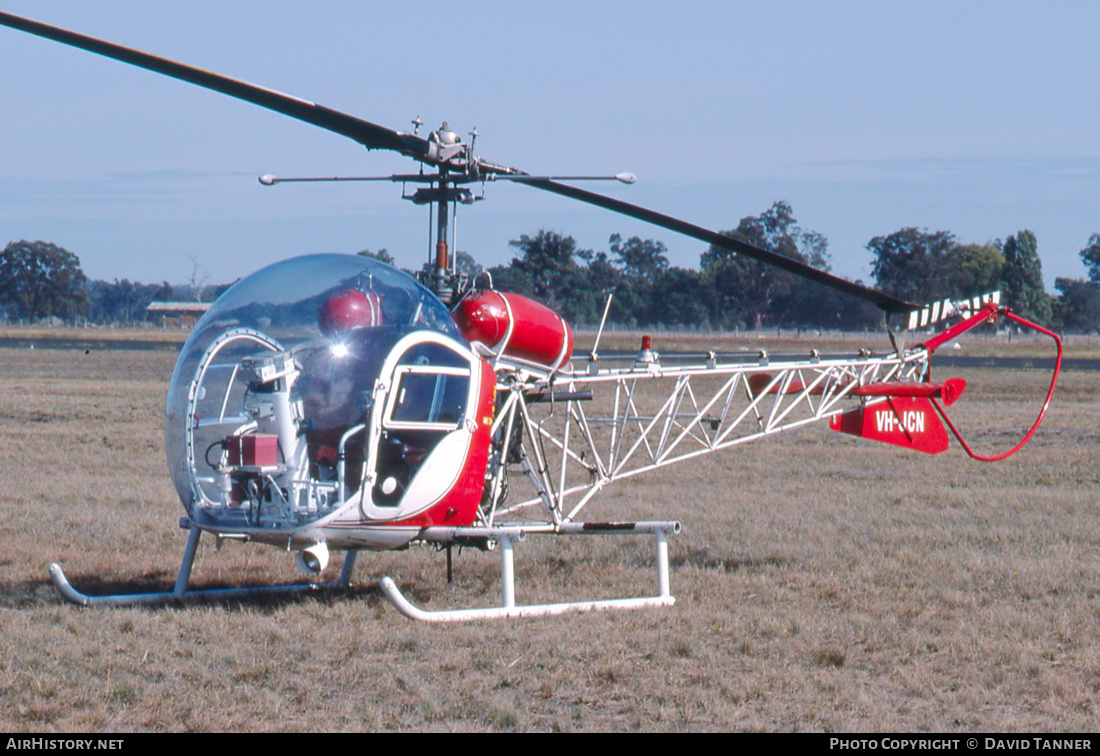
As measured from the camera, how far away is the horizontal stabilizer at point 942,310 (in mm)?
9289

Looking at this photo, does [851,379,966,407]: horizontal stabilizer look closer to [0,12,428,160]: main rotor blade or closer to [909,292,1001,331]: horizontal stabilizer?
[909,292,1001,331]: horizontal stabilizer

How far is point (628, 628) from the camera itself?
22.8 feet

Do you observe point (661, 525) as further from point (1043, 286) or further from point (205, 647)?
point (1043, 286)

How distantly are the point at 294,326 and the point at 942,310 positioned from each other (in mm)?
5349

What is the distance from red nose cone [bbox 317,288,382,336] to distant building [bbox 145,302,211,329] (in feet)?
335

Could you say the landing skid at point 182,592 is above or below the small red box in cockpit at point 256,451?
below

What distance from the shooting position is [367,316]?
22.6 ft

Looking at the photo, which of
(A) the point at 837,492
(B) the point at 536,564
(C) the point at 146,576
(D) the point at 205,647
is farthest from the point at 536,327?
(A) the point at 837,492

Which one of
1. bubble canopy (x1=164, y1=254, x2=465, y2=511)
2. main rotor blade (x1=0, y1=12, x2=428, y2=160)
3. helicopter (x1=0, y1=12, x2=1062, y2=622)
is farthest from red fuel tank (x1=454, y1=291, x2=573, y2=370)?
main rotor blade (x1=0, y1=12, x2=428, y2=160)

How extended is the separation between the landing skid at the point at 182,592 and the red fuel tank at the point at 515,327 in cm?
190

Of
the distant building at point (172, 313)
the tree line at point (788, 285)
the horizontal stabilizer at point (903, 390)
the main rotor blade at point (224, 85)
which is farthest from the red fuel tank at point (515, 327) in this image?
the distant building at point (172, 313)

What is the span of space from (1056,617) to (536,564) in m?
3.76

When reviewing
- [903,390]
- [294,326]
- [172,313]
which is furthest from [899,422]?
[172,313]

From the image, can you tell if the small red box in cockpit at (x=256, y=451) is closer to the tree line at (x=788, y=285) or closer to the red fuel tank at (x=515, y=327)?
the red fuel tank at (x=515, y=327)
